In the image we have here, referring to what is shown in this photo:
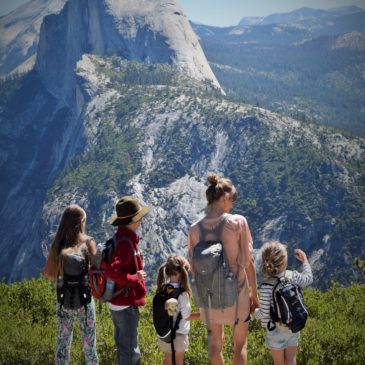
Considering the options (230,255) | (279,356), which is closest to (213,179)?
(230,255)

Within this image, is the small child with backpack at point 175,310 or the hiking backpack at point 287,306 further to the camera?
the small child with backpack at point 175,310

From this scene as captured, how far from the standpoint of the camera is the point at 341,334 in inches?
366

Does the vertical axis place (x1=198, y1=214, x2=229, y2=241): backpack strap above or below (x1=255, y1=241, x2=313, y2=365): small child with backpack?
above

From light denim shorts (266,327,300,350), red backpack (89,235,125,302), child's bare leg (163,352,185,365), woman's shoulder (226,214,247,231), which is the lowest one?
child's bare leg (163,352,185,365)

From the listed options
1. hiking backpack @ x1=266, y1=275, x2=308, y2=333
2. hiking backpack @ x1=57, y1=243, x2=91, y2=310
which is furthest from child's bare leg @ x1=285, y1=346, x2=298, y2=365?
hiking backpack @ x1=57, y1=243, x2=91, y2=310

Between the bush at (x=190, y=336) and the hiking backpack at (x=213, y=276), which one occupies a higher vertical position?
the hiking backpack at (x=213, y=276)

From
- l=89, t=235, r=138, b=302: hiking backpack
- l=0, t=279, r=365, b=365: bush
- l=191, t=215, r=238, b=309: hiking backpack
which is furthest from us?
l=0, t=279, r=365, b=365: bush

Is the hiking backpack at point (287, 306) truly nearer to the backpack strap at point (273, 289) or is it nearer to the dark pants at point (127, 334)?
the backpack strap at point (273, 289)

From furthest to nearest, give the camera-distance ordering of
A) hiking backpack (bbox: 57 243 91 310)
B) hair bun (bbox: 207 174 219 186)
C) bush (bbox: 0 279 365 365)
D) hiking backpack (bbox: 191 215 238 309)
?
bush (bbox: 0 279 365 365) < hiking backpack (bbox: 57 243 91 310) < hair bun (bbox: 207 174 219 186) < hiking backpack (bbox: 191 215 238 309)

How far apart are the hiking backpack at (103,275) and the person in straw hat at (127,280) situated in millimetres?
61

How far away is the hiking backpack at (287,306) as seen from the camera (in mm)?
7812

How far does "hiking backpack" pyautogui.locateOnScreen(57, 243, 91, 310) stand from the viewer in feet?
27.5

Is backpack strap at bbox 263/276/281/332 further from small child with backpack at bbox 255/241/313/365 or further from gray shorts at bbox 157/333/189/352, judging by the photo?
gray shorts at bbox 157/333/189/352

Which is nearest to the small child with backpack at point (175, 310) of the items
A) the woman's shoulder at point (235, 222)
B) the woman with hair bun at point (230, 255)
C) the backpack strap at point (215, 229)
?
the woman with hair bun at point (230, 255)
